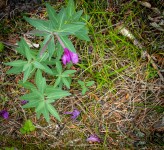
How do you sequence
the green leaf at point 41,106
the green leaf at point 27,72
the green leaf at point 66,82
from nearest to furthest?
the green leaf at point 27,72, the green leaf at point 41,106, the green leaf at point 66,82

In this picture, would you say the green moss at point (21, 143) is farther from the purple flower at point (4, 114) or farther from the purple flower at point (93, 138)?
the purple flower at point (93, 138)

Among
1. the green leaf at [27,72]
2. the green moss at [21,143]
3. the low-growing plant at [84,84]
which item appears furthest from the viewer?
the green moss at [21,143]

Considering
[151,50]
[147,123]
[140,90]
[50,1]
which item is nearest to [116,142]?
[147,123]

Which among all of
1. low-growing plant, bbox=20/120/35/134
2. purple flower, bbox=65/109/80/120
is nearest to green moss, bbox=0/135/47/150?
low-growing plant, bbox=20/120/35/134

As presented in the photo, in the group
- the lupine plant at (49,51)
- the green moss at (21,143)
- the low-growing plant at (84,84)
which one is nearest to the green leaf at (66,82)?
the lupine plant at (49,51)

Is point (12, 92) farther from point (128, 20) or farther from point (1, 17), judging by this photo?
point (128, 20)

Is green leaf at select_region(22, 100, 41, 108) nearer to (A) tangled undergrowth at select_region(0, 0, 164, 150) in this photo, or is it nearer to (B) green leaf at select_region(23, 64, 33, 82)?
(B) green leaf at select_region(23, 64, 33, 82)

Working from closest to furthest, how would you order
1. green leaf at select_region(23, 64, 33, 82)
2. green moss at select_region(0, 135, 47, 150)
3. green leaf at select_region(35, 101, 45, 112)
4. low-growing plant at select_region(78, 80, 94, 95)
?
1. green leaf at select_region(23, 64, 33, 82)
2. green leaf at select_region(35, 101, 45, 112)
3. low-growing plant at select_region(78, 80, 94, 95)
4. green moss at select_region(0, 135, 47, 150)

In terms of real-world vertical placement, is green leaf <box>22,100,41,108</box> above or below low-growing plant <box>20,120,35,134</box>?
above

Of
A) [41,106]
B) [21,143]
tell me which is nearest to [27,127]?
[21,143]

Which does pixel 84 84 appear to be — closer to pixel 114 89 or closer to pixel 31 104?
pixel 114 89
